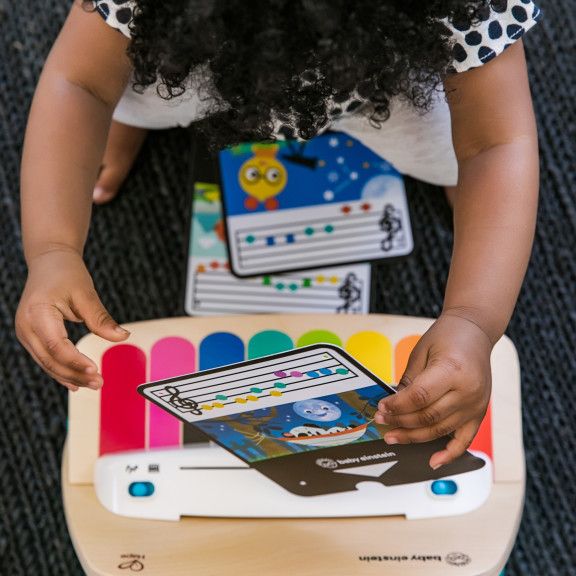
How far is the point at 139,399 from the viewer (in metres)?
0.71

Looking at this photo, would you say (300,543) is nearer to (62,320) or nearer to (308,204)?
(62,320)

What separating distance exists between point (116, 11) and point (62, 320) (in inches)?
9.3

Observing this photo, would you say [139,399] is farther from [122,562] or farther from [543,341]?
[543,341]

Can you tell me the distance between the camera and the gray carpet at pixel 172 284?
0.94 meters

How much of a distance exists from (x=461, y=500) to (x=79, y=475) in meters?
0.32

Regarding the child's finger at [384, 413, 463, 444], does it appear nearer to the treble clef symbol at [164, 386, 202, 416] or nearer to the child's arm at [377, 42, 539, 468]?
the child's arm at [377, 42, 539, 468]

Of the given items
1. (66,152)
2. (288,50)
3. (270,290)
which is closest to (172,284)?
(270,290)

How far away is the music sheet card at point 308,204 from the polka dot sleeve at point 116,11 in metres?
0.32

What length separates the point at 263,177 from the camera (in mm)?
960

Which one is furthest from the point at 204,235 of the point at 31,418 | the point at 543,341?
the point at 543,341

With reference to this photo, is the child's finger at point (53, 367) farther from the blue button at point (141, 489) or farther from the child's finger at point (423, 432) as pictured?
the child's finger at point (423, 432)

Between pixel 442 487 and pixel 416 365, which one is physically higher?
pixel 416 365

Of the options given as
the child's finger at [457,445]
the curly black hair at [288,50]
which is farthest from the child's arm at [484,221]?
the curly black hair at [288,50]

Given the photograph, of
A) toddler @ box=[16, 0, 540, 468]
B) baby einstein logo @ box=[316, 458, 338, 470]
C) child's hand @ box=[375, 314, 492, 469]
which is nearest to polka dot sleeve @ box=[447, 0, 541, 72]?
toddler @ box=[16, 0, 540, 468]
